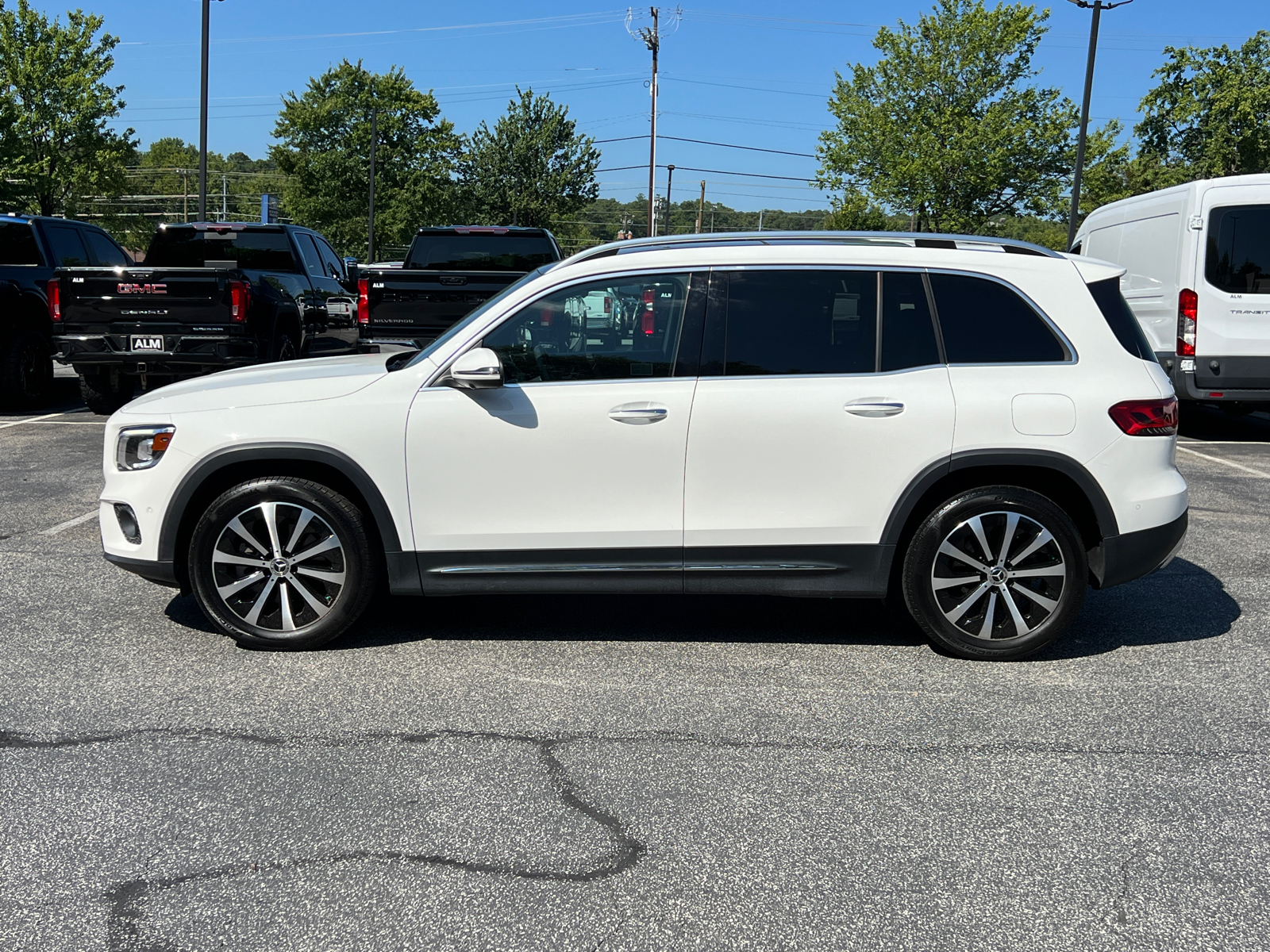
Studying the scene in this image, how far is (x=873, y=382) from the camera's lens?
15.2ft

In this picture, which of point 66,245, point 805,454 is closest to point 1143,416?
point 805,454

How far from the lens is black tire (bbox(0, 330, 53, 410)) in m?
11.7

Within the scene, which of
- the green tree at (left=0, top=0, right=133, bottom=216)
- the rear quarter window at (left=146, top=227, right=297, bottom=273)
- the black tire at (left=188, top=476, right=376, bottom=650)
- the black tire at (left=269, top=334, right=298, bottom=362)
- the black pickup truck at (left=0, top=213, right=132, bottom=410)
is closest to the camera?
the black tire at (left=188, top=476, right=376, bottom=650)

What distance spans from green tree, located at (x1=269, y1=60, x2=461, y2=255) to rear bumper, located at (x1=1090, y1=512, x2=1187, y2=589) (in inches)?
2212

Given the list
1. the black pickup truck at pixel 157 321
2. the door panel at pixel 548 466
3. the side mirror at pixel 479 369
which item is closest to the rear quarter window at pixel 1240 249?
the door panel at pixel 548 466

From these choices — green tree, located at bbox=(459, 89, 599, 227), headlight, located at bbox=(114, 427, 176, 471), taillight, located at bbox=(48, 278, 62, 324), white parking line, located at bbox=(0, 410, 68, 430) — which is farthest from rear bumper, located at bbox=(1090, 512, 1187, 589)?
green tree, located at bbox=(459, 89, 599, 227)

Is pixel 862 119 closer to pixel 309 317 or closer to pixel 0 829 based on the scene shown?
pixel 309 317

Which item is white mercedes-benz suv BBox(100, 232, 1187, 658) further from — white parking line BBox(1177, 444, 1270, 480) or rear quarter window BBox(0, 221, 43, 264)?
rear quarter window BBox(0, 221, 43, 264)

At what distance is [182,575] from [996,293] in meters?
3.70

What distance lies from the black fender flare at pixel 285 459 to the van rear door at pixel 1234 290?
30.9 feet

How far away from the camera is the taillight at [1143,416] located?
15.2ft

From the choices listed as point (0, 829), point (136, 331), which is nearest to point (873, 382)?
point (0, 829)

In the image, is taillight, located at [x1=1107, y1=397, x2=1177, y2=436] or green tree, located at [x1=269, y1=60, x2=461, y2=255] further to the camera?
green tree, located at [x1=269, y1=60, x2=461, y2=255]

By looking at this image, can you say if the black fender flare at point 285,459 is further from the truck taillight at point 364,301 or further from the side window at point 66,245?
the side window at point 66,245
